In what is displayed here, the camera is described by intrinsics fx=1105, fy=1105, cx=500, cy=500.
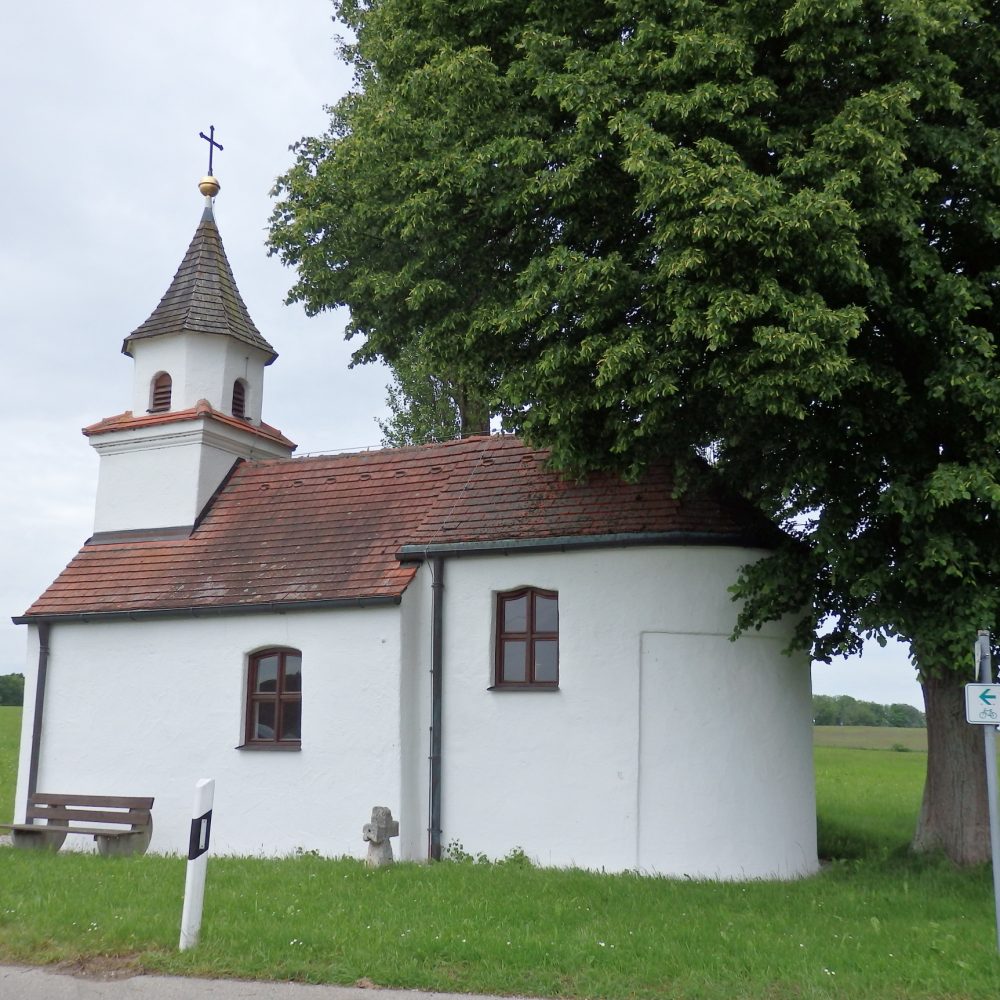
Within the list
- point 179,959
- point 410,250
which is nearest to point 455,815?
point 179,959

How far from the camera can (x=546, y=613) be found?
13.8 m

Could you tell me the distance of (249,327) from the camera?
19109mm

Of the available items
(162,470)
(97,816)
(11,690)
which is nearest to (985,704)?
(97,816)

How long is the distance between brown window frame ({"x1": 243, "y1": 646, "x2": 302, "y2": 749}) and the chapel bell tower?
3066 millimetres

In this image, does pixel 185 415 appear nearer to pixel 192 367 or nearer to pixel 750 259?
pixel 192 367

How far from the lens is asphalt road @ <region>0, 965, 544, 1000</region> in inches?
291

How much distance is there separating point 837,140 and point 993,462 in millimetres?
3184

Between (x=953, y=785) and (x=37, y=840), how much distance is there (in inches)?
450

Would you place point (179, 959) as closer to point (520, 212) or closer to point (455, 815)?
point (455, 815)

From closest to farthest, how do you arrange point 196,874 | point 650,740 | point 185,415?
point 196,874 → point 650,740 → point 185,415

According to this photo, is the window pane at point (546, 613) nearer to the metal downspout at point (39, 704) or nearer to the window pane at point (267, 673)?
the window pane at point (267, 673)

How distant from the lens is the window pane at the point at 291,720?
48.6 ft

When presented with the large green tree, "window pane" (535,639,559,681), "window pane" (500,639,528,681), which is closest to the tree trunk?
the large green tree

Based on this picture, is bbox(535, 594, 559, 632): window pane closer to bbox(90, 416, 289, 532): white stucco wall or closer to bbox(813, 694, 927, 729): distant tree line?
bbox(90, 416, 289, 532): white stucco wall
